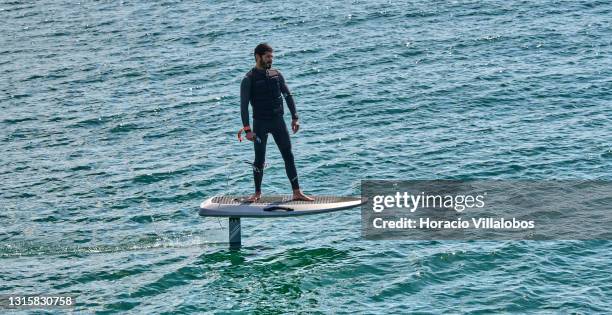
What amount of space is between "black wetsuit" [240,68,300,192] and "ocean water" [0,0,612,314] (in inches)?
113

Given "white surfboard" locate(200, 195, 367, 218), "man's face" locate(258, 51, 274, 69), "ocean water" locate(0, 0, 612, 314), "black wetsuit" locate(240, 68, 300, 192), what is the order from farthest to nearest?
1. "white surfboard" locate(200, 195, 367, 218)
2. "ocean water" locate(0, 0, 612, 314)
3. "black wetsuit" locate(240, 68, 300, 192)
4. "man's face" locate(258, 51, 274, 69)

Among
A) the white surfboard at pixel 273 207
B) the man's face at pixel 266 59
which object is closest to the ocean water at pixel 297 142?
the white surfboard at pixel 273 207

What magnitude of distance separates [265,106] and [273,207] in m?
2.49

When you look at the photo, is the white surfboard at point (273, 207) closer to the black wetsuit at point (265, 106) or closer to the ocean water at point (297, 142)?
the black wetsuit at point (265, 106)

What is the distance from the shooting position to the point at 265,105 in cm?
2472

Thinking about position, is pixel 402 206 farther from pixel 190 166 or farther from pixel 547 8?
pixel 547 8

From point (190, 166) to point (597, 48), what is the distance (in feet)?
70.4

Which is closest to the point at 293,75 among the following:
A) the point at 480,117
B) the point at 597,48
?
the point at 480,117

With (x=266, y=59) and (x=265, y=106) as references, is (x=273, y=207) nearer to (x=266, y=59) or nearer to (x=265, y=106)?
(x=265, y=106)

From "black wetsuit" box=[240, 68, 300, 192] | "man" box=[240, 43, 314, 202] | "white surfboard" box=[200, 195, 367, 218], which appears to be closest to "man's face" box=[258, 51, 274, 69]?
"man" box=[240, 43, 314, 202]

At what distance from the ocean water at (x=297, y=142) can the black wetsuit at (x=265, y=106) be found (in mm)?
2876

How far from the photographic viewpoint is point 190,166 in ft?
114

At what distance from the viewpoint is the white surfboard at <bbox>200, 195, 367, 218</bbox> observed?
25.1 m

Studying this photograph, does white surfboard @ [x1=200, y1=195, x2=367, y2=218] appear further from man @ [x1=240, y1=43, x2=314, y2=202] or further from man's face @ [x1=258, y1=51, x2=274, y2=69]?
man's face @ [x1=258, y1=51, x2=274, y2=69]
